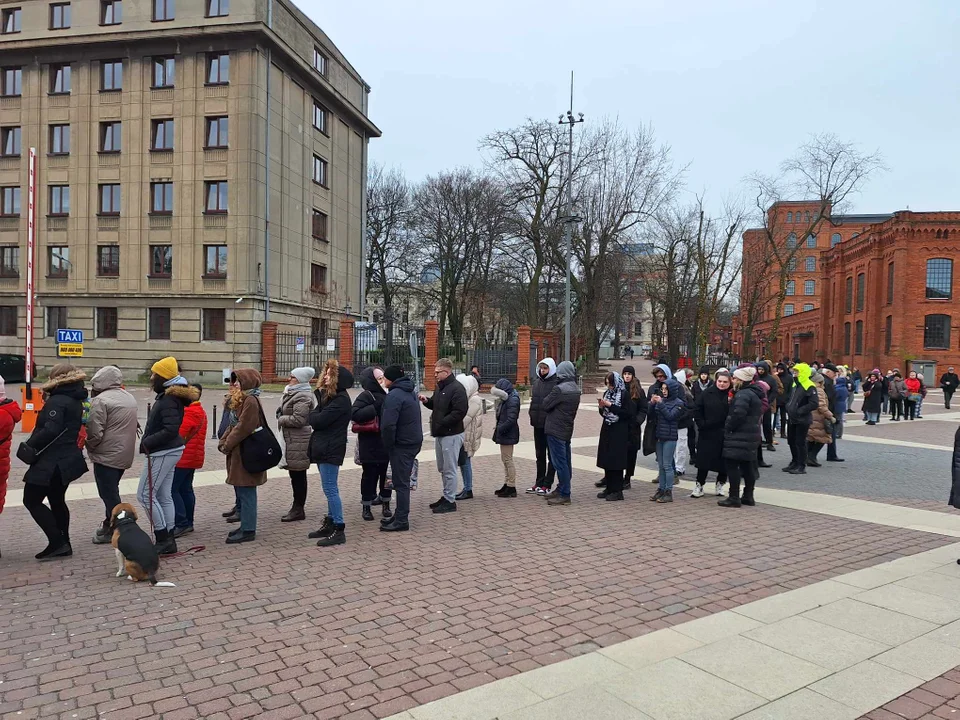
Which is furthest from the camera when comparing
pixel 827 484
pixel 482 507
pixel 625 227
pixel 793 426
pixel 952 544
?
pixel 625 227

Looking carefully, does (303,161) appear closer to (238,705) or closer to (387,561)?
(387,561)

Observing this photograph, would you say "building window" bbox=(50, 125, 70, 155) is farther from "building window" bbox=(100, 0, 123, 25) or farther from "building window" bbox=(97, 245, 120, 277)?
"building window" bbox=(100, 0, 123, 25)

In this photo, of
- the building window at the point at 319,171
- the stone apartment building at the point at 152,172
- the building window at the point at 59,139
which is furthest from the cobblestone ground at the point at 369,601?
the building window at the point at 319,171

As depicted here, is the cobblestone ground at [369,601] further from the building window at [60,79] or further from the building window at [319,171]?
the building window at [60,79]

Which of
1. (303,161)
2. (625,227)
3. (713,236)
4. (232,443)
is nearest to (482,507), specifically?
(232,443)

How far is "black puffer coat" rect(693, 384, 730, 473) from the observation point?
906 centimetres

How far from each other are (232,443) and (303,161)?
110ft

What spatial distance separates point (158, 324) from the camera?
112 ft

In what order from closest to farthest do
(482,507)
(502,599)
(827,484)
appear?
(502,599), (482,507), (827,484)

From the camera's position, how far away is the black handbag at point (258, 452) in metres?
6.71

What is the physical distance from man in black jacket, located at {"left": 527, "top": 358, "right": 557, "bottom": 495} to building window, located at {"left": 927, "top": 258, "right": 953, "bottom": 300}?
157ft

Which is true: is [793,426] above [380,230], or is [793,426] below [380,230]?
below

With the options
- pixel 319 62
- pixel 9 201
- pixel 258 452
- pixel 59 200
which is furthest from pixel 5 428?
pixel 319 62

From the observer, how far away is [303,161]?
37.2 meters
